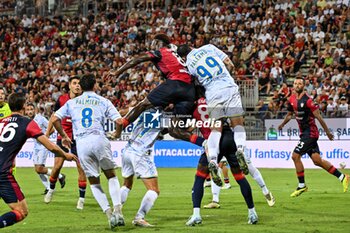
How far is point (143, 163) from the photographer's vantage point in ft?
41.8

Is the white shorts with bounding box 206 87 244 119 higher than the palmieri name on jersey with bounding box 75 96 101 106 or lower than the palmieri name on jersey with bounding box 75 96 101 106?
lower

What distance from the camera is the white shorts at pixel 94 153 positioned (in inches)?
488

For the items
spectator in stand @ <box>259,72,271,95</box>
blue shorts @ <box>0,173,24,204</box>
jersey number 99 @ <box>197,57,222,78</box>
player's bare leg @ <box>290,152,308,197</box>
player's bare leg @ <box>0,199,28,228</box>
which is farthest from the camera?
spectator in stand @ <box>259,72,271,95</box>

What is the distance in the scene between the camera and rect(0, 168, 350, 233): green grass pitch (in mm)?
12242

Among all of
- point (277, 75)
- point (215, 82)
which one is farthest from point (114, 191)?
point (277, 75)

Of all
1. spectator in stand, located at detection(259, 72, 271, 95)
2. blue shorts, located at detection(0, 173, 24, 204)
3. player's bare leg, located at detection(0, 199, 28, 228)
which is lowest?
spectator in stand, located at detection(259, 72, 271, 95)

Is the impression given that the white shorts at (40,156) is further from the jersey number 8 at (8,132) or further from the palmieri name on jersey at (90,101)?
the jersey number 8 at (8,132)

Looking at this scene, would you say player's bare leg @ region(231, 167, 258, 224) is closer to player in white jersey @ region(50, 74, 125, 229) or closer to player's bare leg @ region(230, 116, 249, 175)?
player's bare leg @ region(230, 116, 249, 175)

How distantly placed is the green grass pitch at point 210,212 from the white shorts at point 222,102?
1.89m

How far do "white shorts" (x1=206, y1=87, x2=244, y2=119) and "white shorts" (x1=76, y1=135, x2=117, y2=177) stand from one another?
79.5 inches

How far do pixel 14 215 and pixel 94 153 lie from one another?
6.61 ft

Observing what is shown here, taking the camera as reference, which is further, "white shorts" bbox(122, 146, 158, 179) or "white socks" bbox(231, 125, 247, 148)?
"white socks" bbox(231, 125, 247, 148)

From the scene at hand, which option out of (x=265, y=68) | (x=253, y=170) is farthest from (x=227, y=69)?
(x=265, y=68)

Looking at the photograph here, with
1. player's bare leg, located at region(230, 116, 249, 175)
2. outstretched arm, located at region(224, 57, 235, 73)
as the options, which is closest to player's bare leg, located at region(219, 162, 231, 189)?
player's bare leg, located at region(230, 116, 249, 175)
